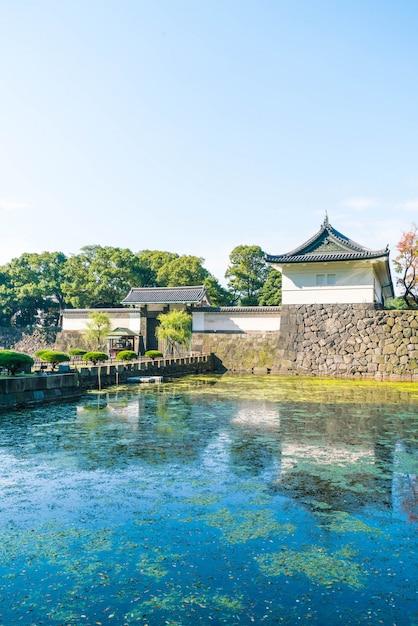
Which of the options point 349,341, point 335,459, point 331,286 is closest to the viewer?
point 335,459

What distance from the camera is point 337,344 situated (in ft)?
82.1

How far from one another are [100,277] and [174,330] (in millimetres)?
14234

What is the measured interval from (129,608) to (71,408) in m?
10.0

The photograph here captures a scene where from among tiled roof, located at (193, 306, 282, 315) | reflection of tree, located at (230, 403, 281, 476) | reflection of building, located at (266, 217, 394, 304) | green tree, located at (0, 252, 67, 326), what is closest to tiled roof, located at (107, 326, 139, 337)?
tiled roof, located at (193, 306, 282, 315)

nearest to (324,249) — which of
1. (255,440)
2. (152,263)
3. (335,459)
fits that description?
(255,440)

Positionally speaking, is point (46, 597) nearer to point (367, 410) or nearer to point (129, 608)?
point (129, 608)

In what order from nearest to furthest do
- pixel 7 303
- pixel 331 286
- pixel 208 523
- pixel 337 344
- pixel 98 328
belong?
pixel 208 523
pixel 337 344
pixel 331 286
pixel 98 328
pixel 7 303

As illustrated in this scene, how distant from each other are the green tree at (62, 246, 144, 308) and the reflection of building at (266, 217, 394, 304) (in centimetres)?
1689

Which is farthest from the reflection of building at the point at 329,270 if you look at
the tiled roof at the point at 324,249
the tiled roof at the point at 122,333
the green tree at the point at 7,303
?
the green tree at the point at 7,303

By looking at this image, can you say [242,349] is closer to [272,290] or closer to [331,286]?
[331,286]

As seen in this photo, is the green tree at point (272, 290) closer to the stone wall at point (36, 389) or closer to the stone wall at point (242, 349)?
the stone wall at point (242, 349)

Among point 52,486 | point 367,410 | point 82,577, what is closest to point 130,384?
point 367,410

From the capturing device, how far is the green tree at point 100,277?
39250 millimetres

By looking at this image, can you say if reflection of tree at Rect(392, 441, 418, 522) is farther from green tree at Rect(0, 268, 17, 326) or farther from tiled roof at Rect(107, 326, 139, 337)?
green tree at Rect(0, 268, 17, 326)
